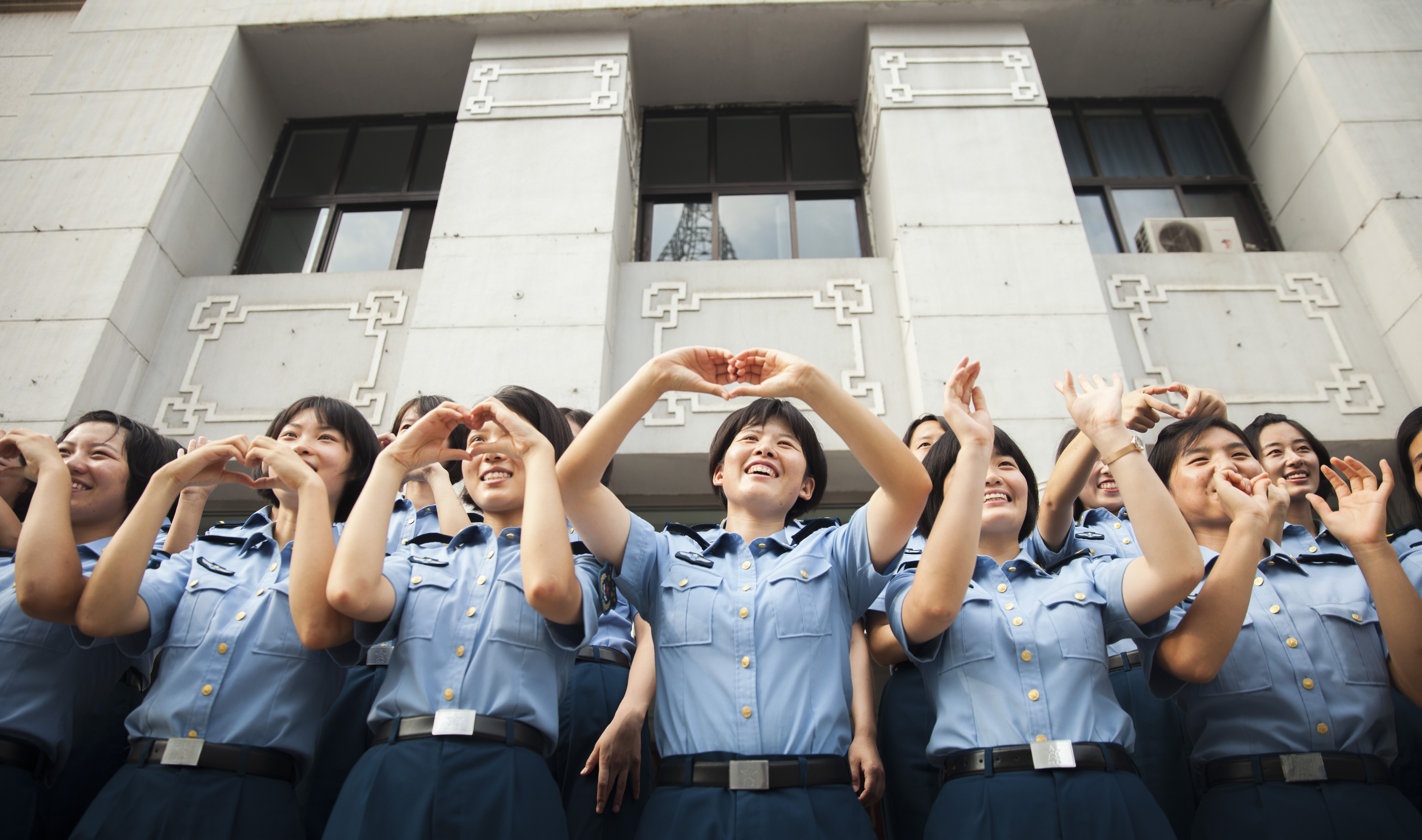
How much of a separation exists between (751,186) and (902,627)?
4.77m

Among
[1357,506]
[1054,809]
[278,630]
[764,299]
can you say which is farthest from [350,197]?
[1357,506]

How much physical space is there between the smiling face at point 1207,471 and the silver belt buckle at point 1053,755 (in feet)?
2.90

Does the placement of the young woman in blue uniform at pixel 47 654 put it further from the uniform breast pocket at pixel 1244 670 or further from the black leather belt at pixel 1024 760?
the uniform breast pocket at pixel 1244 670

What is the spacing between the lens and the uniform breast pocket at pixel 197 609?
194 cm

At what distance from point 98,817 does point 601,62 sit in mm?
5261

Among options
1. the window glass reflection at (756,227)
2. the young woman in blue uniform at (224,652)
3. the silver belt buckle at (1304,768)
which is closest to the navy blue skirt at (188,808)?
the young woman in blue uniform at (224,652)

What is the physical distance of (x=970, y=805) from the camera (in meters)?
1.63

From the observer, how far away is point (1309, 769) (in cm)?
174

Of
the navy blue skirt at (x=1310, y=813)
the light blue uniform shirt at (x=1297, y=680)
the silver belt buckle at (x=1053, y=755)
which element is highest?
the light blue uniform shirt at (x=1297, y=680)

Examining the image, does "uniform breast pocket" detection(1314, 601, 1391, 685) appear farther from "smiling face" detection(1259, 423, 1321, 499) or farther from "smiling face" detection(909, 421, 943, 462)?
"smiling face" detection(909, 421, 943, 462)

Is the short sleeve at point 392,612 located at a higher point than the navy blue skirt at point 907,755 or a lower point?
higher

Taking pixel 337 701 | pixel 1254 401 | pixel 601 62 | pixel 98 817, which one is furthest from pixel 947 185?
pixel 98 817

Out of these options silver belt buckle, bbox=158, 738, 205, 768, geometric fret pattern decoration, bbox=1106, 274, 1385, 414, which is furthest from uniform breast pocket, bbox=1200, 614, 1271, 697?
geometric fret pattern decoration, bbox=1106, 274, 1385, 414

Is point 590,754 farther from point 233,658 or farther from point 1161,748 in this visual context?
point 1161,748
